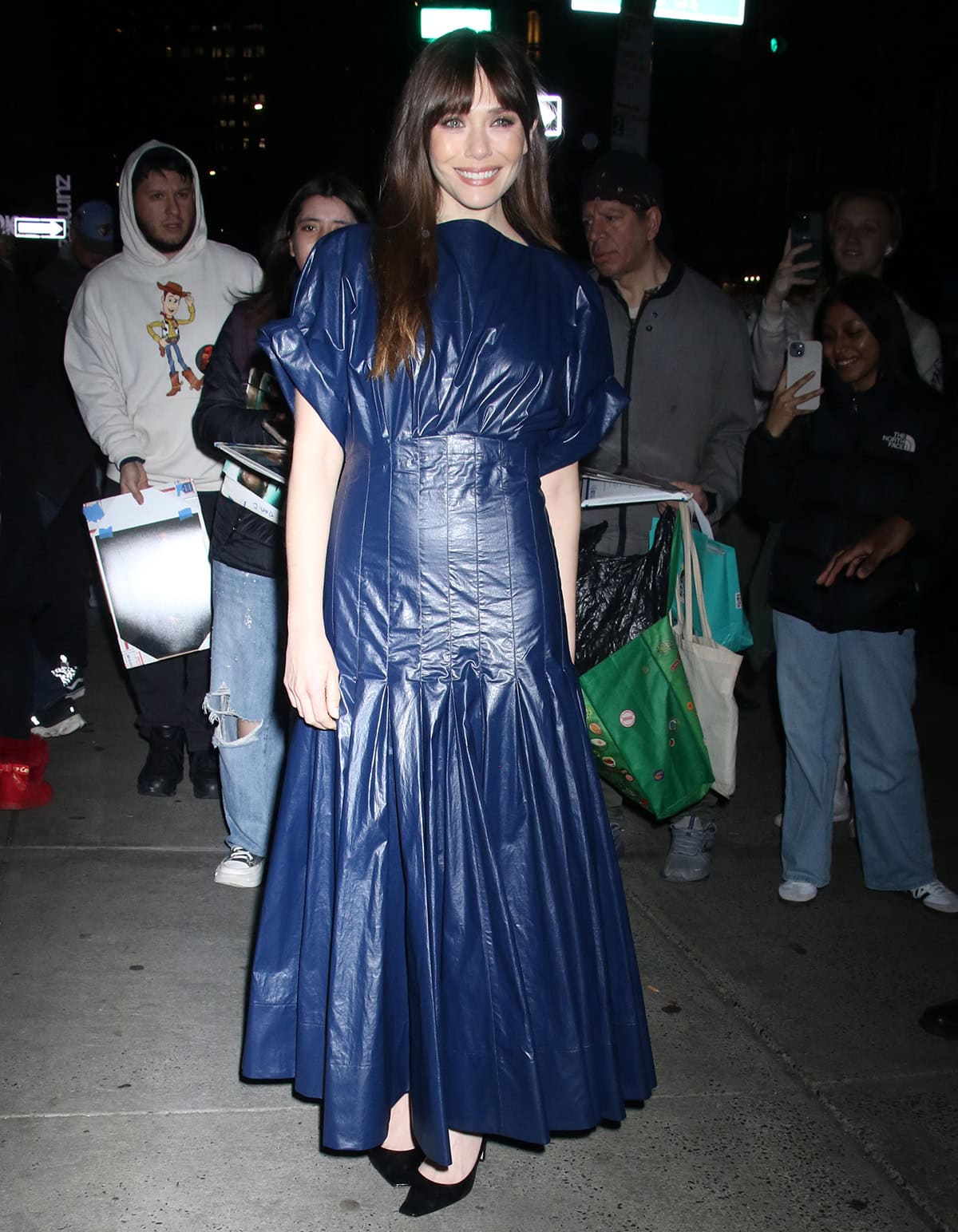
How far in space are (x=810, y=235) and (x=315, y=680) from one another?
3421mm

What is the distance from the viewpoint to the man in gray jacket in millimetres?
4266

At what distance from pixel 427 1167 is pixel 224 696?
1778 millimetres

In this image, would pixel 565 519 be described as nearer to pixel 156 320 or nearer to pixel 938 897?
pixel 938 897

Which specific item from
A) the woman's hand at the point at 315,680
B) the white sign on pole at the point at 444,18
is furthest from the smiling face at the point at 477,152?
the white sign on pole at the point at 444,18

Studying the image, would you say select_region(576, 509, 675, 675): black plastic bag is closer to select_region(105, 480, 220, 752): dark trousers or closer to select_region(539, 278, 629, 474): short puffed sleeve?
select_region(539, 278, 629, 474): short puffed sleeve

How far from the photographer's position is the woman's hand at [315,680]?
8.14 feet

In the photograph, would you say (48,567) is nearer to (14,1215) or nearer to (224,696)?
(224,696)

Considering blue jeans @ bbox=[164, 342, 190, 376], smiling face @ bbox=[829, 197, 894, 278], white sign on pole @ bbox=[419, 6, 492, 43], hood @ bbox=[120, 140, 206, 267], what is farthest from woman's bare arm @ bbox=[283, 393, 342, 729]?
white sign on pole @ bbox=[419, 6, 492, 43]

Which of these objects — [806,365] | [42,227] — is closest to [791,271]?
[806,365]

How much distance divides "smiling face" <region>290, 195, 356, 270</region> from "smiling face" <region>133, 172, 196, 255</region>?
119 cm

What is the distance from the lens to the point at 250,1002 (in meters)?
2.68

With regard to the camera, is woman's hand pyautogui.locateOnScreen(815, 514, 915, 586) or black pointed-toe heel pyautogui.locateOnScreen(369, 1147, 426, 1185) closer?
black pointed-toe heel pyautogui.locateOnScreen(369, 1147, 426, 1185)

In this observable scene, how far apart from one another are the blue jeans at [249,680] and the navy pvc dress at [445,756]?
145 cm

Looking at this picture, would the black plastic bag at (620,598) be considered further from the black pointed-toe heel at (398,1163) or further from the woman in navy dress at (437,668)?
Result: the black pointed-toe heel at (398,1163)
